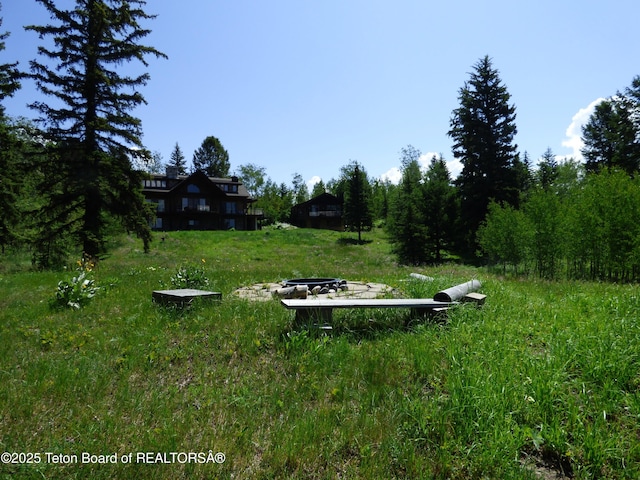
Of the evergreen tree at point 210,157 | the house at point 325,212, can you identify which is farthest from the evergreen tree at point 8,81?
the evergreen tree at point 210,157

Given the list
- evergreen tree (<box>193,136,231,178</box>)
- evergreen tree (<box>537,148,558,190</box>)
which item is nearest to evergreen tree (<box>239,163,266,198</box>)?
evergreen tree (<box>193,136,231,178</box>)

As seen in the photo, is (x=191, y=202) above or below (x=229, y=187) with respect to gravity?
below

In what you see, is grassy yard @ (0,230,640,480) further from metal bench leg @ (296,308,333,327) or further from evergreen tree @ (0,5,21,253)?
evergreen tree @ (0,5,21,253)

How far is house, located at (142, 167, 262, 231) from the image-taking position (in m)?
49.5

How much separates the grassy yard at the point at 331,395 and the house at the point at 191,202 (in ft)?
151

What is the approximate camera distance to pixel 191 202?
50000 millimetres

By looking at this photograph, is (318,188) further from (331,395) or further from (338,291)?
(331,395)

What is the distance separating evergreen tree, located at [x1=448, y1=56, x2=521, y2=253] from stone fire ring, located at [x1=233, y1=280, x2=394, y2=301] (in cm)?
2191

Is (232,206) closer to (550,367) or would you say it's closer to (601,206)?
(601,206)

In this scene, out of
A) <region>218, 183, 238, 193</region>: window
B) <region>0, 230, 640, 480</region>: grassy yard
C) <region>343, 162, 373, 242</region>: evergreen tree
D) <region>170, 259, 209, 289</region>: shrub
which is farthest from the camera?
<region>218, 183, 238, 193</region>: window

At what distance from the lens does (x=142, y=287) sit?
29.1 feet

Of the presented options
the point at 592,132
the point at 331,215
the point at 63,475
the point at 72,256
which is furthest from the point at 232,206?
the point at 63,475

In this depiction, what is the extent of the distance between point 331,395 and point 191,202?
50.0 meters

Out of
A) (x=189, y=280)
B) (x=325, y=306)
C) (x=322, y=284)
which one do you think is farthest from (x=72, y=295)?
(x=325, y=306)
